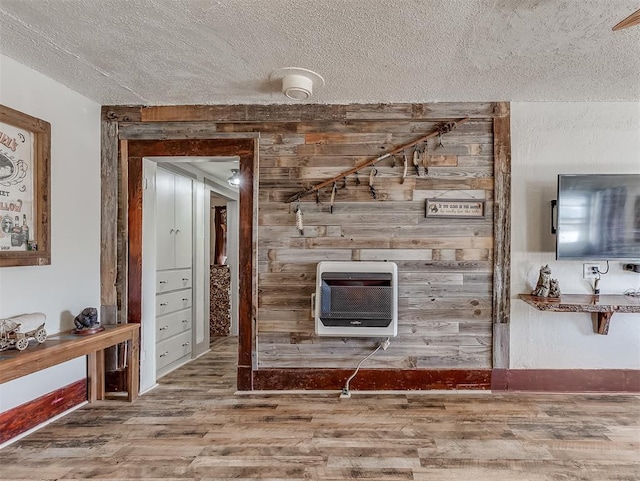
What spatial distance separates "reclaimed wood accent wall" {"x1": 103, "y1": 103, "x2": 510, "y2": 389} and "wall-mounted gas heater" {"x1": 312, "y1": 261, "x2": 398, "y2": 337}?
18cm

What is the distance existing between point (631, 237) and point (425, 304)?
151 centimetres

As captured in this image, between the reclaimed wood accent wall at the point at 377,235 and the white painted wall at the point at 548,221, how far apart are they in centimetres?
13

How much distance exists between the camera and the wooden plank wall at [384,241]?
288cm

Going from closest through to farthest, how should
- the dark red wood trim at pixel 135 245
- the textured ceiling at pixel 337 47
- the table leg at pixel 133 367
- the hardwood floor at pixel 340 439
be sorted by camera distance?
the textured ceiling at pixel 337 47 → the hardwood floor at pixel 340 439 → the table leg at pixel 133 367 → the dark red wood trim at pixel 135 245

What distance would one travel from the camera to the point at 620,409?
8.44 ft

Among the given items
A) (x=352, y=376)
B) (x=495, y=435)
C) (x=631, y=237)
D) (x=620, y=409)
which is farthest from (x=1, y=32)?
(x=620, y=409)

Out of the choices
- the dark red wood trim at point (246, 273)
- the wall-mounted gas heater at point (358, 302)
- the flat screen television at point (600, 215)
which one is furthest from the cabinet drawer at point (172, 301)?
the flat screen television at point (600, 215)

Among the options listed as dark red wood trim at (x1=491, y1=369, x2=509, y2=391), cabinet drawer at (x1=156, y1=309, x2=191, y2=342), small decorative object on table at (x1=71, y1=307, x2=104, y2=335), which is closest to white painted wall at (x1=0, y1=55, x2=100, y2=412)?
small decorative object on table at (x1=71, y1=307, x2=104, y2=335)

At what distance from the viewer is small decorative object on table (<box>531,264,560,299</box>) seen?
2711 millimetres

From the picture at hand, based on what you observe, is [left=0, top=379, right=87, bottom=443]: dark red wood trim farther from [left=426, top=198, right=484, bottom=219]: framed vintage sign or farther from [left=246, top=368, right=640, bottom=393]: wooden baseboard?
[left=426, top=198, right=484, bottom=219]: framed vintage sign

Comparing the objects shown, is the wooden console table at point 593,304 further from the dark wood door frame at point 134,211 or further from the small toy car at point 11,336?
the small toy car at point 11,336

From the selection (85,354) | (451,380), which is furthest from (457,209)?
(85,354)

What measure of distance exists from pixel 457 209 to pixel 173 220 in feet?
8.47

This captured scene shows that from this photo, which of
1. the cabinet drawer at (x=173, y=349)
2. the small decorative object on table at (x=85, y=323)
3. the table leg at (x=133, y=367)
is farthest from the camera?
the cabinet drawer at (x=173, y=349)
